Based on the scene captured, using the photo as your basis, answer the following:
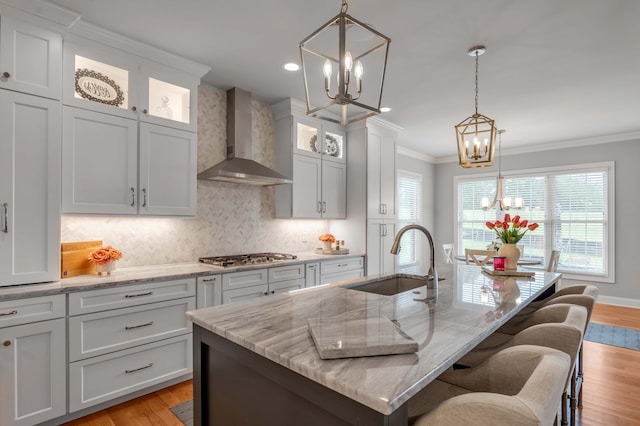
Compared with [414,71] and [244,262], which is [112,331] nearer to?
[244,262]

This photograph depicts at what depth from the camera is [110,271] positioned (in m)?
2.62

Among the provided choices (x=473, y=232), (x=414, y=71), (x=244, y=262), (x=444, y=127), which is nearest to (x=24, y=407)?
(x=244, y=262)

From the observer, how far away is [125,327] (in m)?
2.52

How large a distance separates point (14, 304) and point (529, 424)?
8.59ft

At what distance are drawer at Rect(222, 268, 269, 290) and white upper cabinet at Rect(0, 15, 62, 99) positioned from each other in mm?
1841

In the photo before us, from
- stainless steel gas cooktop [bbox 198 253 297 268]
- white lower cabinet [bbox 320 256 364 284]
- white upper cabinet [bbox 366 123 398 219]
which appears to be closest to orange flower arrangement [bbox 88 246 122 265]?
stainless steel gas cooktop [bbox 198 253 297 268]

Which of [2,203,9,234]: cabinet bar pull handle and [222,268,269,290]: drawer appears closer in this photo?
[2,203,9,234]: cabinet bar pull handle

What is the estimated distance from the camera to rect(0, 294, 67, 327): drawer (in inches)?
79.5

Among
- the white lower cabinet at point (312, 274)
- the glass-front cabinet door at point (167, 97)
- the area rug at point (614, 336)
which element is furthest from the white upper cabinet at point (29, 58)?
the area rug at point (614, 336)

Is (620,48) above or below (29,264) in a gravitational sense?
above

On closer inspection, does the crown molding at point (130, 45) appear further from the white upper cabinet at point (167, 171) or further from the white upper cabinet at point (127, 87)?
the white upper cabinet at point (167, 171)

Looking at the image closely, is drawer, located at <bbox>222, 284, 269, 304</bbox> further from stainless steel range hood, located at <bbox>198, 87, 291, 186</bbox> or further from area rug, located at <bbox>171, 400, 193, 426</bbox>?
stainless steel range hood, located at <bbox>198, 87, 291, 186</bbox>

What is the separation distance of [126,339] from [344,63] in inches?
95.8

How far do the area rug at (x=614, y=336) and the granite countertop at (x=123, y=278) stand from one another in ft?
12.0
